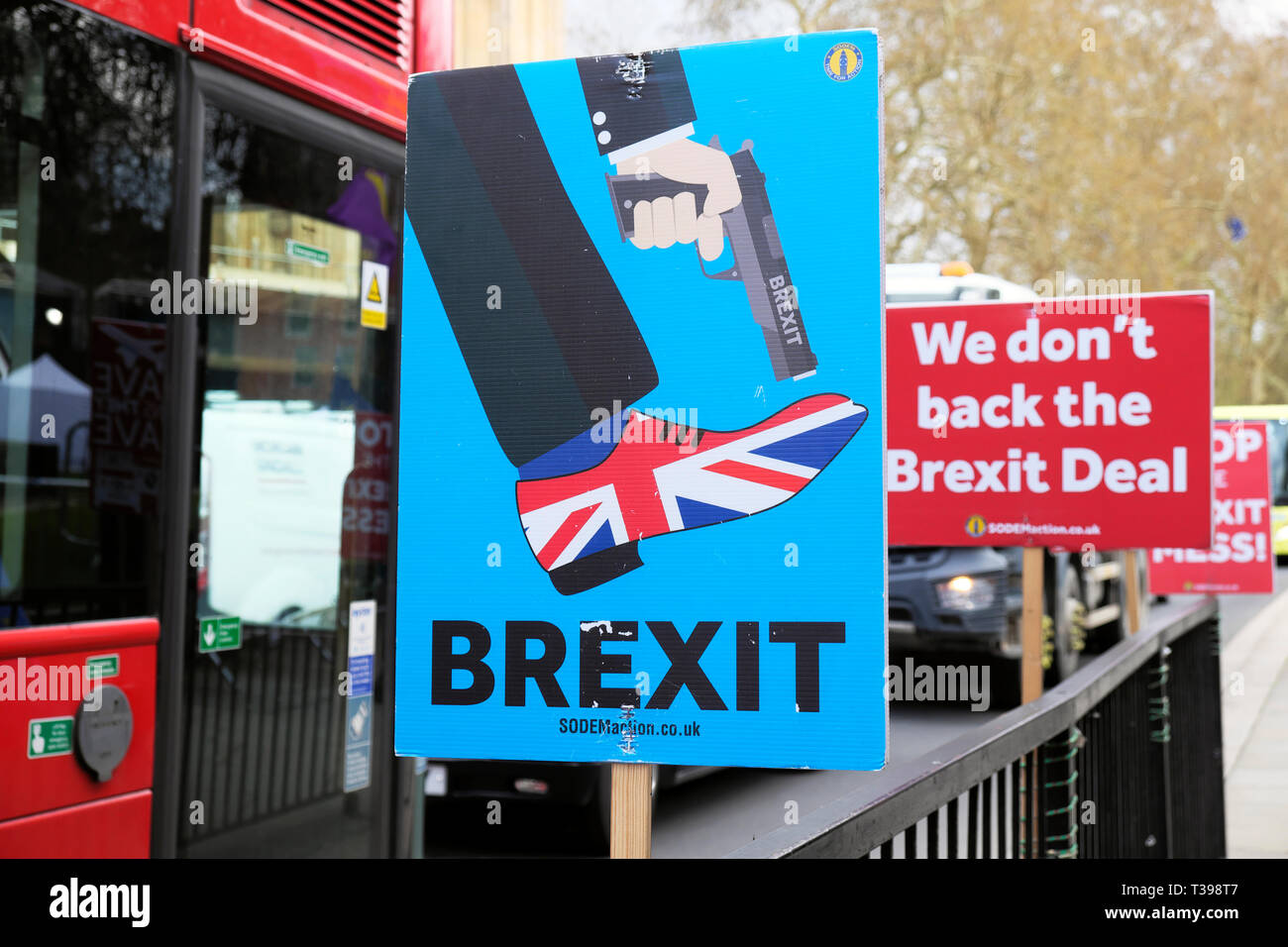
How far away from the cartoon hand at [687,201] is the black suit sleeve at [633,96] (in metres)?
0.03

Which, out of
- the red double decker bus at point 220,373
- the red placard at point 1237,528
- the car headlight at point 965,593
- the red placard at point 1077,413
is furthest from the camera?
the car headlight at point 965,593

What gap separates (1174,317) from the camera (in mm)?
4594

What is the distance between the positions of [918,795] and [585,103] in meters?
1.23

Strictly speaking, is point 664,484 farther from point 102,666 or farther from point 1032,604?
point 1032,604

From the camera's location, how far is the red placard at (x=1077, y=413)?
14.9 ft

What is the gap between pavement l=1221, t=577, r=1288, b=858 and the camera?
8.20 metres

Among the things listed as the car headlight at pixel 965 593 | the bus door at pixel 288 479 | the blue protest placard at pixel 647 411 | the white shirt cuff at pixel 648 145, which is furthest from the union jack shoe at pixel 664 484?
the car headlight at pixel 965 593

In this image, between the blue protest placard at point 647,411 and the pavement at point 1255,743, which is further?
the pavement at point 1255,743

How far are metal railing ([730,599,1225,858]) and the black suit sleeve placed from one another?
963 mm

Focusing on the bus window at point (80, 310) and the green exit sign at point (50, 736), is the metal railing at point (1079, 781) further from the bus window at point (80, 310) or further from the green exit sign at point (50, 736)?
the bus window at point (80, 310)

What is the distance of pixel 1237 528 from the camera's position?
854cm

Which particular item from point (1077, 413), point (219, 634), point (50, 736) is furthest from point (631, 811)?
point (1077, 413)

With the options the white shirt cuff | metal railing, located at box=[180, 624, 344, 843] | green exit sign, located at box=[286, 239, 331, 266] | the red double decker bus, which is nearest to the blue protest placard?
the white shirt cuff
